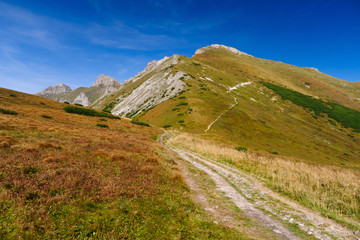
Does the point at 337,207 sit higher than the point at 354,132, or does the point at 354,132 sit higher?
the point at 354,132

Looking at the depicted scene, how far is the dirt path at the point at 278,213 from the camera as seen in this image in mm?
6723

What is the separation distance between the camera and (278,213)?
8.31 metres

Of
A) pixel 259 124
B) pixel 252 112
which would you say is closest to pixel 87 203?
pixel 259 124

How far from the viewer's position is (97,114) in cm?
4756

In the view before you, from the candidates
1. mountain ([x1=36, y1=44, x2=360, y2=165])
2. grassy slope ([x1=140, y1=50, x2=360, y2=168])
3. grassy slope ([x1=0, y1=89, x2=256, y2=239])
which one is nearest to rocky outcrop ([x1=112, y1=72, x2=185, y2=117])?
mountain ([x1=36, y1=44, x2=360, y2=165])

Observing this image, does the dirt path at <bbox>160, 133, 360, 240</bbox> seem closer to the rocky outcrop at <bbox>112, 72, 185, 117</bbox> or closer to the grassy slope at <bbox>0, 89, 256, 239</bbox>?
the grassy slope at <bbox>0, 89, 256, 239</bbox>

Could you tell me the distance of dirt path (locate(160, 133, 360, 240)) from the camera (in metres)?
6.72

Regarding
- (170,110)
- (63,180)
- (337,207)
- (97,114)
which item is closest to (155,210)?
(63,180)

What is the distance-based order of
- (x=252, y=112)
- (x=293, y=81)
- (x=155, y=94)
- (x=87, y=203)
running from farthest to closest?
(x=293, y=81) < (x=155, y=94) < (x=252, y=112) < (x=87, y=203)

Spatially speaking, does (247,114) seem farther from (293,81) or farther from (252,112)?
(293,81)

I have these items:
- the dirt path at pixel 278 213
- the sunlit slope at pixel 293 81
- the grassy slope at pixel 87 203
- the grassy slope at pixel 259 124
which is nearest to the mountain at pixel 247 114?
the grassy slope at pixel 259 124

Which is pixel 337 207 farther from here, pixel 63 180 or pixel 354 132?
pixel 354 132

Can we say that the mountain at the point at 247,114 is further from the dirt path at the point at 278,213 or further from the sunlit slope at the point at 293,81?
the dirt path at the point at 278,213

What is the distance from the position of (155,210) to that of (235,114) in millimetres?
67510
